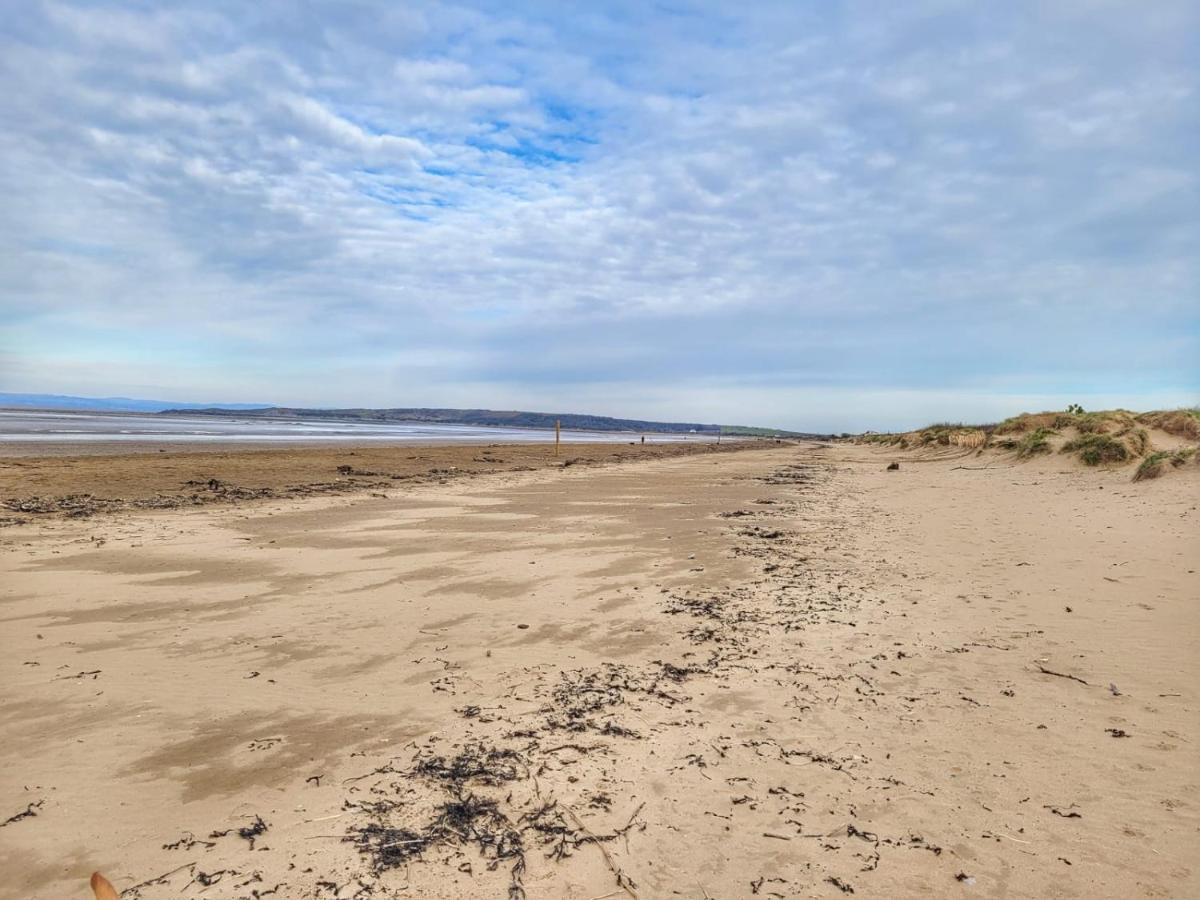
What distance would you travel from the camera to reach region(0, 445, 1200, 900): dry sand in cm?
262

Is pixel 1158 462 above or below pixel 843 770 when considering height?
above

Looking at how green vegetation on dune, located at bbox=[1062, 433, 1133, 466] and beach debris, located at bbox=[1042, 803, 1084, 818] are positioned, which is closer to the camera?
beach debris, located at bbox=[1042, 803, 1084, 818]

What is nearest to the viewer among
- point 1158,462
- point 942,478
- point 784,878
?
point 784,878

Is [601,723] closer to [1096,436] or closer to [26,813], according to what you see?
[26,813]

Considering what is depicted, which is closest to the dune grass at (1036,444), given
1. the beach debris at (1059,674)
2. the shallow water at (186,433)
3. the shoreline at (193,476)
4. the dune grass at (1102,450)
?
the dune grass at (1102,450)

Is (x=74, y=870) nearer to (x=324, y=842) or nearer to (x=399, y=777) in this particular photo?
(x=324, y=842)

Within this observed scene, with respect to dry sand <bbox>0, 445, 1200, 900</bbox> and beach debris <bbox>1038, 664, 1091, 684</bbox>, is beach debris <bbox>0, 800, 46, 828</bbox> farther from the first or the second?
beach debris <bbox>1038, 664, 1091, 684</bbox>

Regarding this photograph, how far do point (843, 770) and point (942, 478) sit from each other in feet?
62.8

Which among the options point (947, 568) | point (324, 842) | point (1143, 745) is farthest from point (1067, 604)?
point (324, 842)

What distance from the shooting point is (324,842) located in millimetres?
2721

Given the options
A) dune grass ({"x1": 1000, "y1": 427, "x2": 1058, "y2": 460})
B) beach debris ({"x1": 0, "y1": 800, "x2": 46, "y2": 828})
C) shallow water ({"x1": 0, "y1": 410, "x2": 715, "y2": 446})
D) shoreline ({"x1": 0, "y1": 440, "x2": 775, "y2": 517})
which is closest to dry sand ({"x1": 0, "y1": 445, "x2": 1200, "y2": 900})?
beach debris ({"x1": 0, "y1": 800, "x2": 46, "y2": 828})

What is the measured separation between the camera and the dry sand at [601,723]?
2619 millimetres

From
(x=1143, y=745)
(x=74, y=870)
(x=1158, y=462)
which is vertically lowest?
(x=74, y=870)

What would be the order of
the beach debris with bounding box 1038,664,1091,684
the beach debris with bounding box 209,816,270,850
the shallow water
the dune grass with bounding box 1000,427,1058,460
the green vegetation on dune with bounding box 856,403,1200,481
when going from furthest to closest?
the shallow water, the dune grass with bounding box 1000,427,1058,460, the green vegetation on dune with bounding box 856,403,1200,481, the beach debris with bounding box 1038,664,1091,684, the beach debris with bounding box 209,816,270,850
